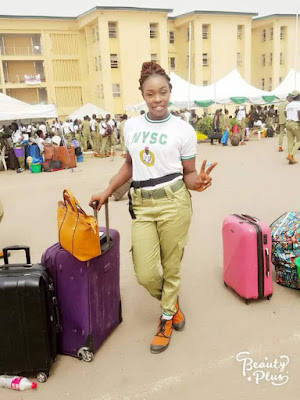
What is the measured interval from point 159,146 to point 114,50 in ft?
119

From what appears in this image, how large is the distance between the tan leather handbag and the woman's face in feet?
2.72

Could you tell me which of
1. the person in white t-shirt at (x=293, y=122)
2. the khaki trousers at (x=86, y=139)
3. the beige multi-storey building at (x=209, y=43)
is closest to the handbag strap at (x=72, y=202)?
the person in white t-shirt at (x=293, y=122)

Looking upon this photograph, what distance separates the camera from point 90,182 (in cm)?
1002

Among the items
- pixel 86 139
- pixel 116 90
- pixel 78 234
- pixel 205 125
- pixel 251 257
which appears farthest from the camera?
pixel 116 90

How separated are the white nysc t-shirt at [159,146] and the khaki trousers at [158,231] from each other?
13cm

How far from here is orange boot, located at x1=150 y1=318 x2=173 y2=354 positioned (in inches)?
111

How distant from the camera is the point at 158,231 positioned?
280 centimetres

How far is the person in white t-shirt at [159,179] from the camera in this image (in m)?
2.67

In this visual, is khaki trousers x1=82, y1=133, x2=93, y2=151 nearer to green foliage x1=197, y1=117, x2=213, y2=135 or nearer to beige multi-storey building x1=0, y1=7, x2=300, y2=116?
green foliage x1=197, y1=117, x2=213, y2=135

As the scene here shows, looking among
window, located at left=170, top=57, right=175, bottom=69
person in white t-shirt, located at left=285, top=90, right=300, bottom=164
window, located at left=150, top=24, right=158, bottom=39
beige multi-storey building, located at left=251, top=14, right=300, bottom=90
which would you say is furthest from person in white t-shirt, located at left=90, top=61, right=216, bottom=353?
beige multi-storey building, located at left=251, top=14, right=300, bottom=90

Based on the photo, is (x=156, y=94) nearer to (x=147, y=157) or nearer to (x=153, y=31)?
(x=147, y=157)

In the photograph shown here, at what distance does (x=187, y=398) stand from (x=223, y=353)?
1.66 ft

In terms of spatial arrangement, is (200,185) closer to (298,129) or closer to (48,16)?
(298,129)

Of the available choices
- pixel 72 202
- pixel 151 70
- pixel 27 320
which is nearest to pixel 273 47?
pixel 151 70
